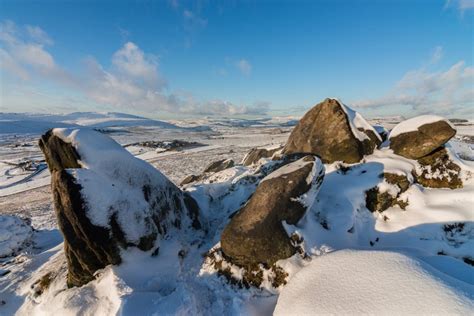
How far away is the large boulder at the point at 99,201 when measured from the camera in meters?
6.59

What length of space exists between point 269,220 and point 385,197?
492 cm

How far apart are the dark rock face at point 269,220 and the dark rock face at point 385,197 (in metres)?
2.60

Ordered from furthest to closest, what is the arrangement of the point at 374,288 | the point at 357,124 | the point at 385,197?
the point at 357,124 < the point at 385,197 < the point at 374,288

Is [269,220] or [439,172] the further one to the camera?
[439,172]

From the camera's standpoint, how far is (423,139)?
10648mm

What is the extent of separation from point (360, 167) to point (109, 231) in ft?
31.5

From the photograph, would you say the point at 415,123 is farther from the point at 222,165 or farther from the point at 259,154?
the point at 222,165

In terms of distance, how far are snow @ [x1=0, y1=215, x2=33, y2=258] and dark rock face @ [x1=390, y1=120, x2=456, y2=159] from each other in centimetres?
1699

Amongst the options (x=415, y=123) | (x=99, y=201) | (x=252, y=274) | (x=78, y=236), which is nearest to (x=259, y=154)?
(x=415, y=123)

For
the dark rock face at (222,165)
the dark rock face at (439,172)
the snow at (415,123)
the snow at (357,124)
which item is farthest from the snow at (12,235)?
the snow at (415,123)

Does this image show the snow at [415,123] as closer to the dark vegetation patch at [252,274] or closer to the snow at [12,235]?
the dark vegetation patch at [252,274]

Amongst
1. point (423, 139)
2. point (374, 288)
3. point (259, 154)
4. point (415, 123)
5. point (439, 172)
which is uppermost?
point (415, 123)

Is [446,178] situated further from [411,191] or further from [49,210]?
[49,210]

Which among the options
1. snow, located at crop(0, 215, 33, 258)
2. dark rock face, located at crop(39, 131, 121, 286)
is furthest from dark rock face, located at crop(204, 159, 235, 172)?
dark rock face, located at crop(39, 131, 121, 286)
